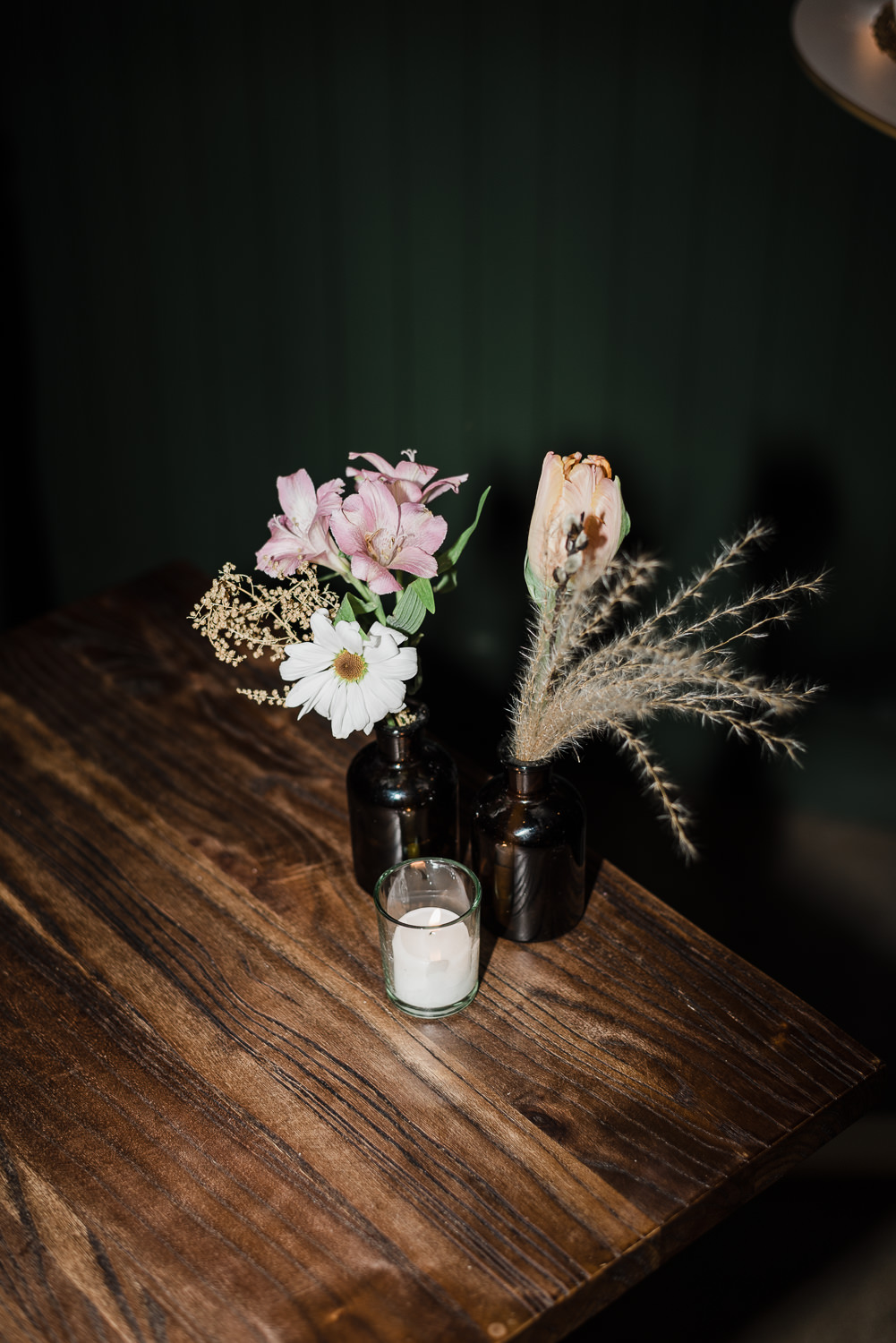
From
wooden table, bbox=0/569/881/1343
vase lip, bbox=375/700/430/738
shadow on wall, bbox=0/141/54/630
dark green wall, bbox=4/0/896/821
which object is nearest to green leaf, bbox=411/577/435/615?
vase lip, bbox=375/700/430/738

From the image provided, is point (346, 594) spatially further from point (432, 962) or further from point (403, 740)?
point (432, 962)

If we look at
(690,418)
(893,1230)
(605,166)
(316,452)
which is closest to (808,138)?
(605,166)

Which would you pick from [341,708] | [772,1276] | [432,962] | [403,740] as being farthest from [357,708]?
[772,1276]

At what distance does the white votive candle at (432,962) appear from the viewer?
0.88 m

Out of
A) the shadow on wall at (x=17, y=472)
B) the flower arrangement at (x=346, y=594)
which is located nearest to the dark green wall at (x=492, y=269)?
the shadow on wall at (x=17, y=472)

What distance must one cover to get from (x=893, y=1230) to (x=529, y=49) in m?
1.67

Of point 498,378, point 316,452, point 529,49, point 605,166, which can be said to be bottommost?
point 316,452

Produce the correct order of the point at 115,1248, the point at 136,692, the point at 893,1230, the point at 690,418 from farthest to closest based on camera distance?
the point at 690,418
the point at 893,1230
the point at 136,692
the point at 115,1248

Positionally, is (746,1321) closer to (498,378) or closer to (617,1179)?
(617,1179)

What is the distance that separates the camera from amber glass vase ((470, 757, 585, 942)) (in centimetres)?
92

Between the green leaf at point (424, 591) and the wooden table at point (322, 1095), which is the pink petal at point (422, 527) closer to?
the green leaf at point (424, 591)

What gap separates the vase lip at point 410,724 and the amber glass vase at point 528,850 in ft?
0.26

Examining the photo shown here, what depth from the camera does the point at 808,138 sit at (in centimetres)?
142

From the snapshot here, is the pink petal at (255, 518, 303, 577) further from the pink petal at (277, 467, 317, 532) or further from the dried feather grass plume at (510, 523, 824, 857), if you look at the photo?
the dried feather grass plume at (510, 523, 824, 857)
